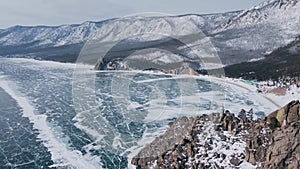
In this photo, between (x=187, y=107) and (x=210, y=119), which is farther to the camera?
(x=187, y=107)

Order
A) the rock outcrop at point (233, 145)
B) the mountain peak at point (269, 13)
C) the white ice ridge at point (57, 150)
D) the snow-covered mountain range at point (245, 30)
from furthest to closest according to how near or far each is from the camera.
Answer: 1. the mountain peak at point (269, 13)
2. the snow-covered mountain range at point (245, 30)
3. the white ice ridge at point (57, 150)
4. the rock outcrop at point (233, 145)

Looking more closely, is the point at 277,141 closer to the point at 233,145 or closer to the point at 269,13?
the point at 233,145

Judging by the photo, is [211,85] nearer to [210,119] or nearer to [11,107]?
[11,107]

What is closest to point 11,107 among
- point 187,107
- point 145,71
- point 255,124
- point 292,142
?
point 187,107

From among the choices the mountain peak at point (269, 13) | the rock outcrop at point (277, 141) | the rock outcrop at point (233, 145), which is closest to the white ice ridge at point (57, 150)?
the rock outcrop at point (233, 145)

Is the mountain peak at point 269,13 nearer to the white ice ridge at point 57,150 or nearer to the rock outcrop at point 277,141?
the white ice ridge at point 57,150

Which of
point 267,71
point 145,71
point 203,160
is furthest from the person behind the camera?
point 145,71

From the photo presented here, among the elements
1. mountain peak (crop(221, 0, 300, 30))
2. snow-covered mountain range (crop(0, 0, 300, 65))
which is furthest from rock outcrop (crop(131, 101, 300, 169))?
mountain peak (crop(221, 0, 300, 30))

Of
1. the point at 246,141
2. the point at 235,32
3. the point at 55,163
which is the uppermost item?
the point at 235,32

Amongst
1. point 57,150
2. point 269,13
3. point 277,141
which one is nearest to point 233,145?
point 277,141
